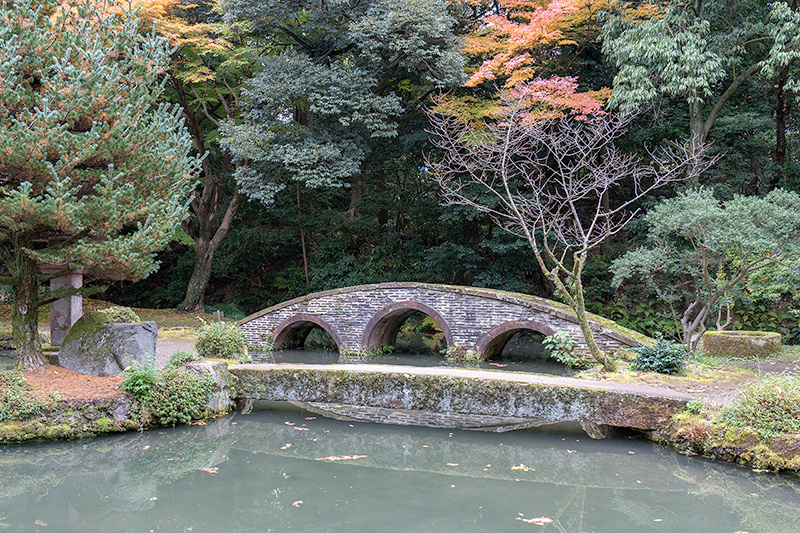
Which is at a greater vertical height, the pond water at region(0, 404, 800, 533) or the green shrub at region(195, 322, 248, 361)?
the green shrub at region(195, 322, 248, 361)

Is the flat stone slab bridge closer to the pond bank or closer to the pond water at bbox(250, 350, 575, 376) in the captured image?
the pond bank

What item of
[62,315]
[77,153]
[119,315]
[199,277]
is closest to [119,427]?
[119,315]

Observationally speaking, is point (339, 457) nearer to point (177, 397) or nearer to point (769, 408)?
point (177, 397)

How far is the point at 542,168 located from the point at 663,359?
1055 centimetres

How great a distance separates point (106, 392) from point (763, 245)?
10494 millimetres

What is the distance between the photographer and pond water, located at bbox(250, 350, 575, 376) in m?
14.4

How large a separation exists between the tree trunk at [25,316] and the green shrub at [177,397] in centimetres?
195

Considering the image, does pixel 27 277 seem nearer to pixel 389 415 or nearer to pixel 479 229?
pixel 389 415

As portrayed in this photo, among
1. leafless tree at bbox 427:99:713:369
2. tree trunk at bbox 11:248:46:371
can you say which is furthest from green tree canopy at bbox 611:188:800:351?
tree trunk at bbox 11:248:46:371

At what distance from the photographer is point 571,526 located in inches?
204

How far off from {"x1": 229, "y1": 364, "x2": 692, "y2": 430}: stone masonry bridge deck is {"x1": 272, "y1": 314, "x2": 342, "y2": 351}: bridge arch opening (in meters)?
7.34

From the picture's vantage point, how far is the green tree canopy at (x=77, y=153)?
23.8 feet

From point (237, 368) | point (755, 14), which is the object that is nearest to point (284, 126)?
point (237, 368)

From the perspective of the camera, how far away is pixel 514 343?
756 inches
